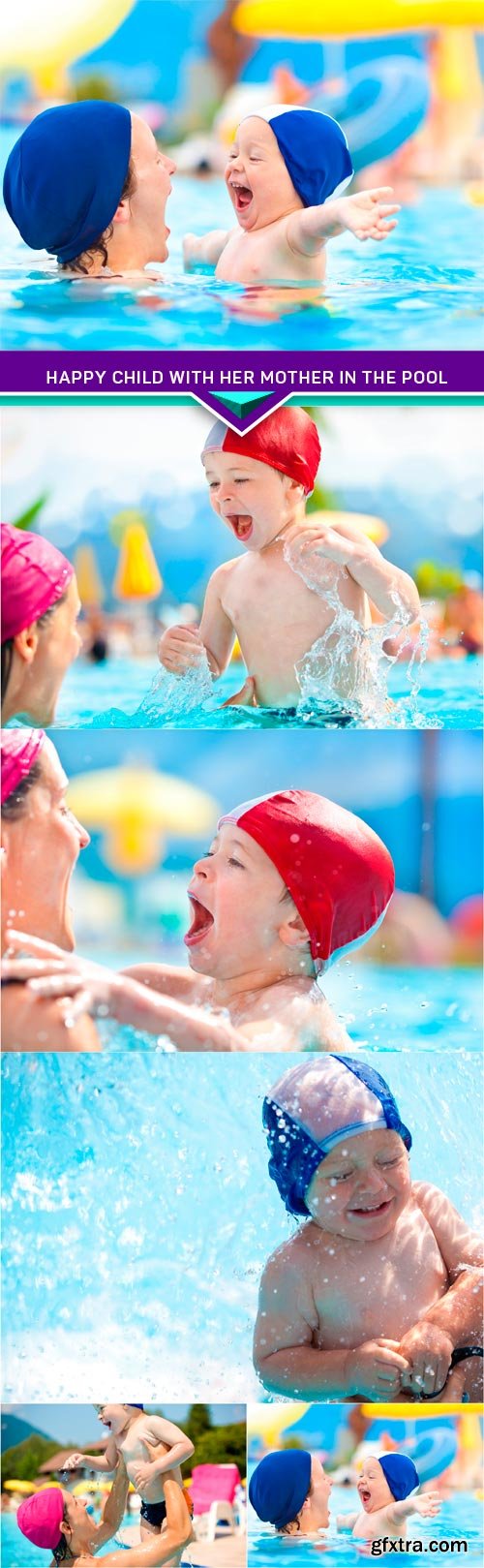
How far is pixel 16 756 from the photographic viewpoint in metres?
2.60

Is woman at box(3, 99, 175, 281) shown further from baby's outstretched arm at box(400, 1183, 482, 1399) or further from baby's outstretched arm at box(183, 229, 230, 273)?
baby's outstretched arm at box(400, 1183, 482, 1399)

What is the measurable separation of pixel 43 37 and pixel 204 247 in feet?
1.38

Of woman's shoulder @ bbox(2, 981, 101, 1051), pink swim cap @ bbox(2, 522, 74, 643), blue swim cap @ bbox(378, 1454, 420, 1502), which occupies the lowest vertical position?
blue swim cap @ bbox(378, 1454, 420, 1502)

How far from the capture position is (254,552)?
2.66m

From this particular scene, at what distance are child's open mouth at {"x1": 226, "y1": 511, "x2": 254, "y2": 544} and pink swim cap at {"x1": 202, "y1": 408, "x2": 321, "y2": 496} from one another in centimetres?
9

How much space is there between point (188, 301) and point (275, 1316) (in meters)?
1.60

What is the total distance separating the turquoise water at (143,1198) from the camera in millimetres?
2617

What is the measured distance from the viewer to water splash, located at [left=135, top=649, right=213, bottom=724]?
266 cm

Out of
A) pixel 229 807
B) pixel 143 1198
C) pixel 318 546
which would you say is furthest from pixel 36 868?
pixel 318 546

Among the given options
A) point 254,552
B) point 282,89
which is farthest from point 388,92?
point 254,552

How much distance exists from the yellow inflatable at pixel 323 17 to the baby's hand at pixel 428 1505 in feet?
7.58

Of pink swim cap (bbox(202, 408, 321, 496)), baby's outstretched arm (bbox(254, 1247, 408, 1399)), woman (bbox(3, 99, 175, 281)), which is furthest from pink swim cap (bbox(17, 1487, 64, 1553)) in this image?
woman (bbox(3, 99, 175, 281))

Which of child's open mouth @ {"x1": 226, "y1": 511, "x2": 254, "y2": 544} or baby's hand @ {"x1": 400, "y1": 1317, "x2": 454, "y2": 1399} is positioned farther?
child's open mouth @ {"x1": 226, "y1": 511, "x2": 254, "y2": 544}

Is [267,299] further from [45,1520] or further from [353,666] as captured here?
[45,1520]
